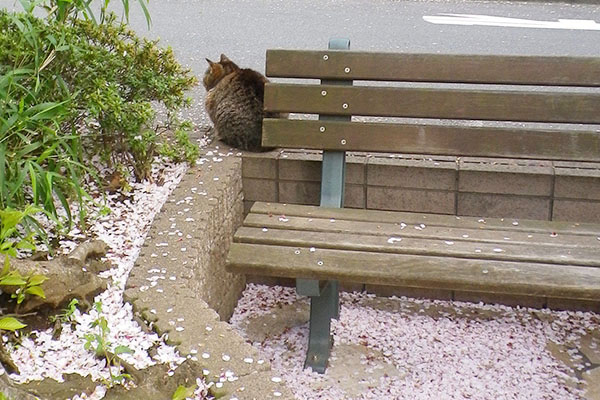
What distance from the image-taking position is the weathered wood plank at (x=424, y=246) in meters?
2.81

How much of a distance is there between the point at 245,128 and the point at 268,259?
117 centimetres

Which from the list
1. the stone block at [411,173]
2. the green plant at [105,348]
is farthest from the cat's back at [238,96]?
the green plant at [105,348]

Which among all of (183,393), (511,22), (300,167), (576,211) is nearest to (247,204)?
(300,167)

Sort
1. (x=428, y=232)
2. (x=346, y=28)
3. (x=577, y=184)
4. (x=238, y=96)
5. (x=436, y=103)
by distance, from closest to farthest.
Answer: (x=428, y=232)
(x=436, y=103)
(x=577, y=184)
(x=238, y=96)
(x=346, y=28)

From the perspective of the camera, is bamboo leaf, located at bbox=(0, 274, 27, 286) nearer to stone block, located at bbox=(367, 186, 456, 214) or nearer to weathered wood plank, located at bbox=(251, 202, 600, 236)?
weathered wood plank, located at bbox=(251, 202, 600, 236)

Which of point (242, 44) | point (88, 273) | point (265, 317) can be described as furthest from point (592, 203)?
point (242, 44)

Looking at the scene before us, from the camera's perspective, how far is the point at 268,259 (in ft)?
9.27

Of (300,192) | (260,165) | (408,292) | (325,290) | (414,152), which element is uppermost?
(414,152)

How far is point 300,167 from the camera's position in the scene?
3.70 m

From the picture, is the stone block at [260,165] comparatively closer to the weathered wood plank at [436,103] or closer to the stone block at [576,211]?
the weathered wood plank at [436,103]

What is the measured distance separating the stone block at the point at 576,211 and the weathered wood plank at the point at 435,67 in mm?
549

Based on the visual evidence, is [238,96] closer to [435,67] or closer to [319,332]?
[435,67]

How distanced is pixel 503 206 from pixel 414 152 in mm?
517

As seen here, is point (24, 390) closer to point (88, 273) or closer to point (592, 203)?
point (88, 273)
